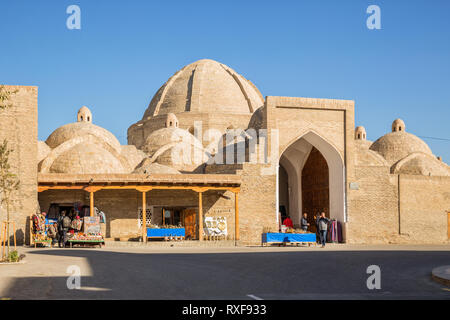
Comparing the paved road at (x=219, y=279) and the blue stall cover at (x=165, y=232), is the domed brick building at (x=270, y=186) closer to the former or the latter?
the blue stall cover at (x=165, y=232)

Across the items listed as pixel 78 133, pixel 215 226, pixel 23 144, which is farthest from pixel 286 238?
pixel 78 133

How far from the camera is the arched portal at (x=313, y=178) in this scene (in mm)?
25172

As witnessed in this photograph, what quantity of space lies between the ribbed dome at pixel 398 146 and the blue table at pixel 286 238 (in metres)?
18.0

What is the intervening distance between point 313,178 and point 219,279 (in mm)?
18613

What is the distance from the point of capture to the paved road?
7594 mm

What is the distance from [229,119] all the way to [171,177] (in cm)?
1700

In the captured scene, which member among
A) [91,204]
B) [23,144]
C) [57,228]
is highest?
[23,144]

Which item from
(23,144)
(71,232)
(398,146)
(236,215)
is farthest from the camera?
(398,146)

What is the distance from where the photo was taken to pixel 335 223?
24.5 meters

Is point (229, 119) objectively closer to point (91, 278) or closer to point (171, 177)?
point (171, 177)

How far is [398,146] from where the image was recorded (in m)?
38.1

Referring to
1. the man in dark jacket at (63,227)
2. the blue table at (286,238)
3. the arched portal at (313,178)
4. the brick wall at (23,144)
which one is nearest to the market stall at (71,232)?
the man in dark jacket at (63,227)

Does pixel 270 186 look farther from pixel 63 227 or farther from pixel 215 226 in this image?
pixel 63 227

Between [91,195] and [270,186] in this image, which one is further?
[270,186]
